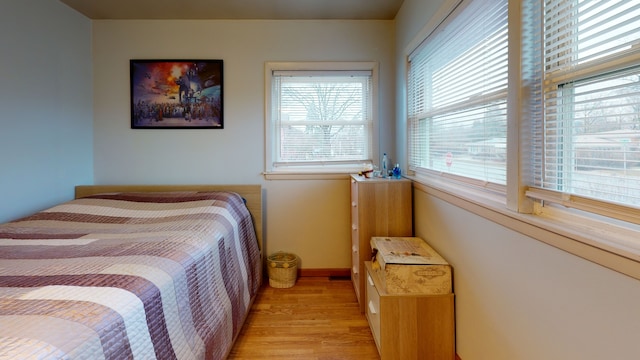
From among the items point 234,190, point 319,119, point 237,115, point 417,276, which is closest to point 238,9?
point 237,115

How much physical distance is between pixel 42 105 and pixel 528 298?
3.22m

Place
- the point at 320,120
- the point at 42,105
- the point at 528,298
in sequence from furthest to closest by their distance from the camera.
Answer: the point at 320,120 < the point at 42,105 < the point at 528,298

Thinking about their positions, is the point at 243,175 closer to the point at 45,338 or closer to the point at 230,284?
the point at 230,284

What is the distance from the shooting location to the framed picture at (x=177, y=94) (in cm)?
284

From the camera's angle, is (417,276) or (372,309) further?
(372,309)

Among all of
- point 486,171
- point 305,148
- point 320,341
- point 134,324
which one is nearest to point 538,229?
point 486,171

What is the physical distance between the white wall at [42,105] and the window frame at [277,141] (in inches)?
62.7

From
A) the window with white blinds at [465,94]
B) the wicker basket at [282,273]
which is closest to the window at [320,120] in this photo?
the window with white blinds at [465,94]

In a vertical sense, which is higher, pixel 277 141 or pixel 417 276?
pixel 277 141

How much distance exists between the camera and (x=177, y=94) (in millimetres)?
2842

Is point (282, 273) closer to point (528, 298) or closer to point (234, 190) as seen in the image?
point (234, 190)

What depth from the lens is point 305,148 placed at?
2.94 m

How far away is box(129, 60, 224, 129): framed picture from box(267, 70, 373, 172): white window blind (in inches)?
21.1

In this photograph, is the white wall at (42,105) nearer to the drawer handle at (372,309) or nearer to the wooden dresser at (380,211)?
the wooden dresser at (380,211)
